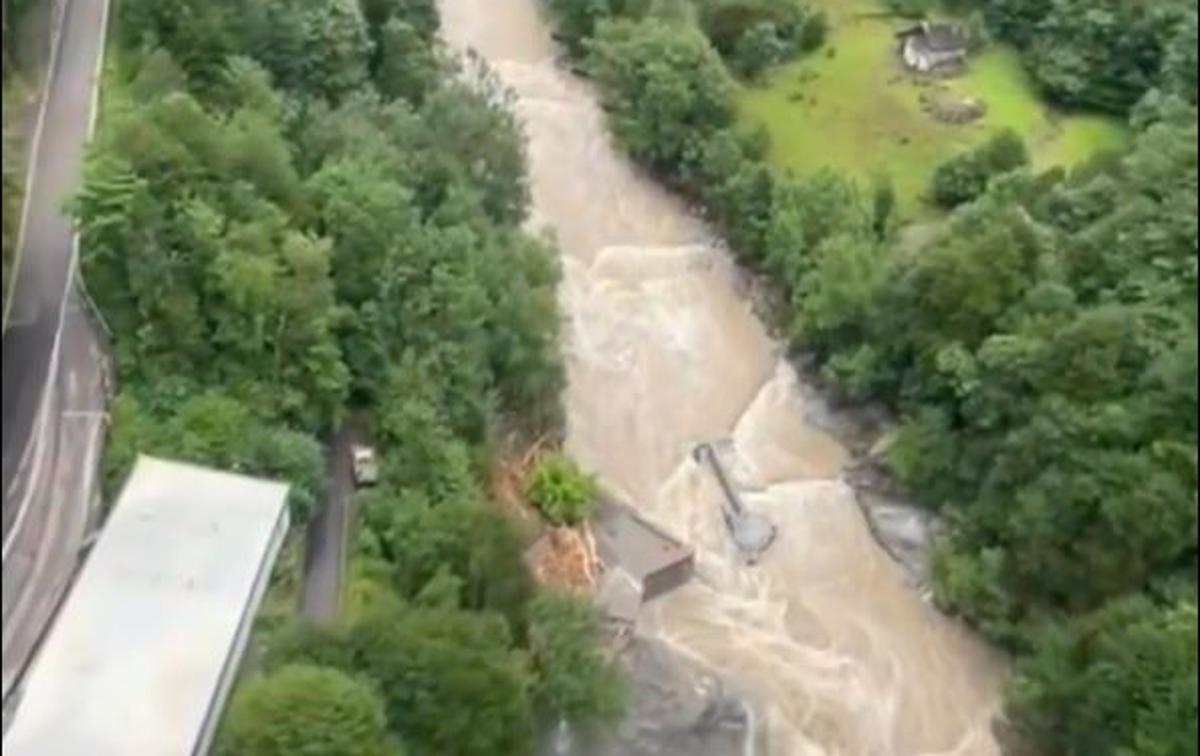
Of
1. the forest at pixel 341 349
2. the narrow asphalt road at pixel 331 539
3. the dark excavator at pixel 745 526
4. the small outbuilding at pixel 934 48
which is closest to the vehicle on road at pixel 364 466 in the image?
the narrow asphalt road at pixel 331 539

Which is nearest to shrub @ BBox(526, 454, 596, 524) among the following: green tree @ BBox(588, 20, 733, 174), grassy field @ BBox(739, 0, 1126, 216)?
green tree @ BBox(588, 20, 733, 174)

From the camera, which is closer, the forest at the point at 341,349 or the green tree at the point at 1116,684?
the forest at the point at 341,349

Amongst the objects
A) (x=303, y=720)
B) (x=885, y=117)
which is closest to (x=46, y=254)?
(x=303, y=720)

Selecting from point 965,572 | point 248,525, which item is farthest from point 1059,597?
point 248,525

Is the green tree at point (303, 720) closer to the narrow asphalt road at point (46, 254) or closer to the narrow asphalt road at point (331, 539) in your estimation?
the narrow asphalt road at point (331, 539)

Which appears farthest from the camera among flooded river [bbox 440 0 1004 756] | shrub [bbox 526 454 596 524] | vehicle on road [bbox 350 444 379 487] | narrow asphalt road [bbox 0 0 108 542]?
shrub [bbox 526 454 596 524]

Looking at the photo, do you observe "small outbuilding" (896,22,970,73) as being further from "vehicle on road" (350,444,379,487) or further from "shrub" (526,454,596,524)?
"vehicle on road" (350,444,379,487)

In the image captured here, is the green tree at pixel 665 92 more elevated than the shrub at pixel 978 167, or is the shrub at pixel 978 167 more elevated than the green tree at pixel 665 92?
the green tree at pixel 665 92
